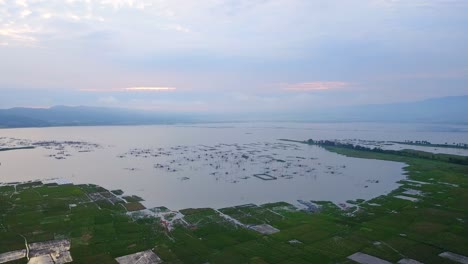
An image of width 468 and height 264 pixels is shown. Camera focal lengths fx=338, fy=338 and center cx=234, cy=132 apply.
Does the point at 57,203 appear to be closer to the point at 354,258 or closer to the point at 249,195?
the point at 249,195

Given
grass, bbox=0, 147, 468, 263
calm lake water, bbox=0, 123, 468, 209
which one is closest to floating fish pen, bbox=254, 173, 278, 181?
calm lake water, bbox=0, 123, 468, 209

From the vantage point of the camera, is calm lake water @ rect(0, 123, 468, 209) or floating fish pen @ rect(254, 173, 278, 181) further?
floating fish pen @ rect(254, 173, 278, 181)

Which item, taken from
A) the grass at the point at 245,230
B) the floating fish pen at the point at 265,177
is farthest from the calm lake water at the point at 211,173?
the grass at the point at 245,230

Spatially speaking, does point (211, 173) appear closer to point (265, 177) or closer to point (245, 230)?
point (265, 177)

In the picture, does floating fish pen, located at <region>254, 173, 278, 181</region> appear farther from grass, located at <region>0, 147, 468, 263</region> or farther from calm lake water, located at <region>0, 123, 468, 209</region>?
grass, located at <region>0, 147, 468, 263</region>

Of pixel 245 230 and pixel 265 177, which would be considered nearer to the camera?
pixel 245 230

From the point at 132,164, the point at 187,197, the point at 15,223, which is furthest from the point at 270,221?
the point at 132,164

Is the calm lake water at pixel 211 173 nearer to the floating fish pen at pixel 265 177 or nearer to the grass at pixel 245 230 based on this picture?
the floating fish pen at pixel 265 177

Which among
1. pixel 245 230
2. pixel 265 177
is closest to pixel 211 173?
pixel 265 177

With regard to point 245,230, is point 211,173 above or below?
above
